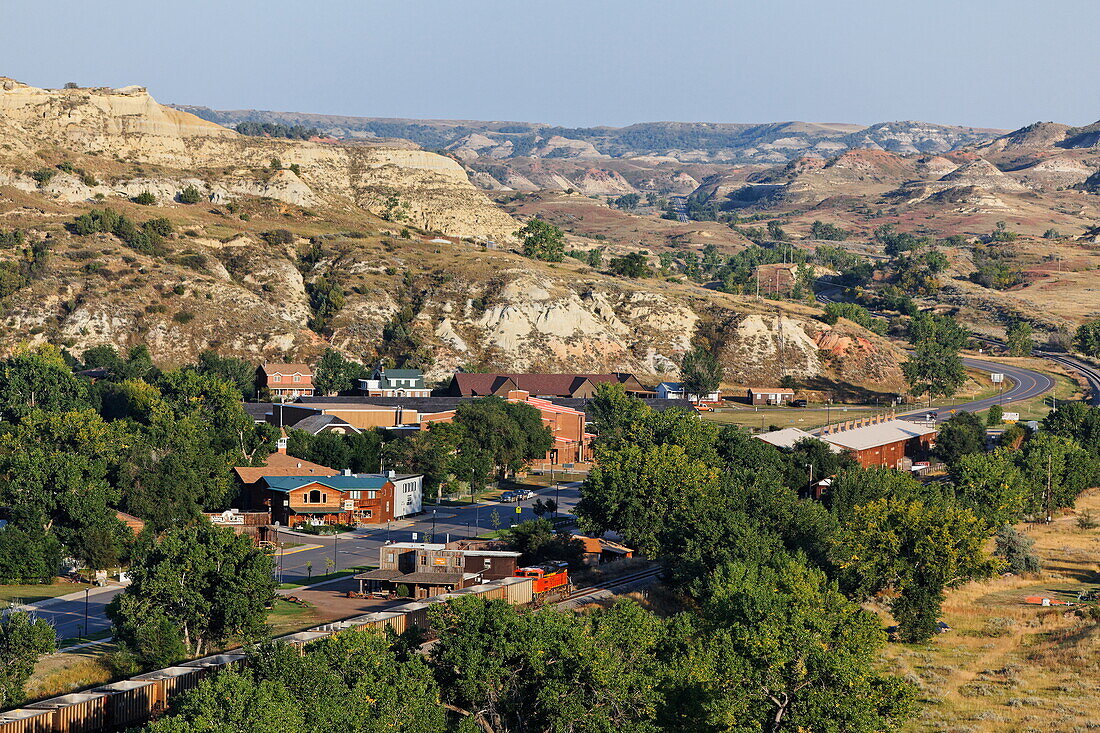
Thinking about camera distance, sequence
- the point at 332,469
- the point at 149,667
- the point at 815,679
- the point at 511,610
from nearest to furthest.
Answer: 1. the point at 815,679
2. the point at 511,610
3. the point at 149,667
4. the point at 332,469

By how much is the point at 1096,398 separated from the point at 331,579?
136 m

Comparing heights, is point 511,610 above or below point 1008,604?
above

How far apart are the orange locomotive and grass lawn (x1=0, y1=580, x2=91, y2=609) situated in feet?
93.0

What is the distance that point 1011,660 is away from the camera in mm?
74875

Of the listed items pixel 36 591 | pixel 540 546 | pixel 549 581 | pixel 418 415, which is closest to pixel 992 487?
pixel 540 546

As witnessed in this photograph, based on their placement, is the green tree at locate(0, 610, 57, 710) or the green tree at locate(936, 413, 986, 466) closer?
the green tree at locate(0, 610, 57, 710)

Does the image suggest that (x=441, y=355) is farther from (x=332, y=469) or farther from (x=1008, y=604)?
(x=1008, y=604)

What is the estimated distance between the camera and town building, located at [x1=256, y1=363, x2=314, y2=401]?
581 ft

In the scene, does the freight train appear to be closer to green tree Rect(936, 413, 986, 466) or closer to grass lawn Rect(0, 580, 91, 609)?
grass lawn Rect(0, 580, 91, 609)

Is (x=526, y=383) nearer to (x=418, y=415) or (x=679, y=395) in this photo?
(x=679, y=395)

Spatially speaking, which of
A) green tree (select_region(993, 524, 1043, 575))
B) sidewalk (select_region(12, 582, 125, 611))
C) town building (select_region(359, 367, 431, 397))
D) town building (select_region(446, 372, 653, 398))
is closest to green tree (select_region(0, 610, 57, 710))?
sidewalk (select_region(12, 582, 125, 611))

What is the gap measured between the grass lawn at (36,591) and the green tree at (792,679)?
1669 inches

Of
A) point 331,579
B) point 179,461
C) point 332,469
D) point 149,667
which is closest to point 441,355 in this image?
point 332,469

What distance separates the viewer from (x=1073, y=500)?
126 m
